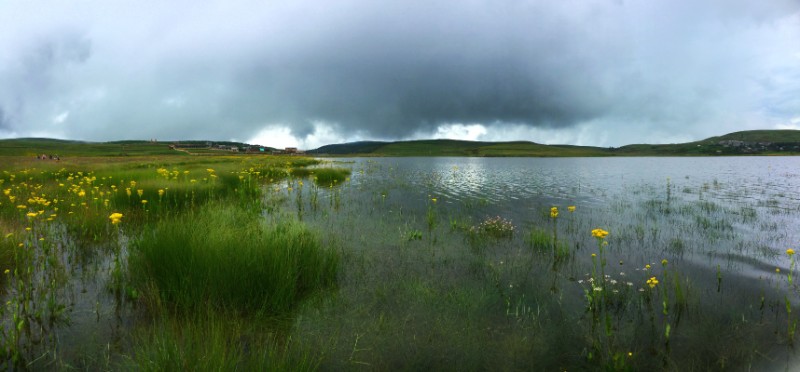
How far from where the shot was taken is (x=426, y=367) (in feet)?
13.6

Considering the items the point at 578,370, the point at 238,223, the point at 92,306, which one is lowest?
the point at 578,370

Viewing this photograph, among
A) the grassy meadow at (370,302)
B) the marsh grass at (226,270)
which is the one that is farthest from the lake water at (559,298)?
the marsh grass at (226,270)

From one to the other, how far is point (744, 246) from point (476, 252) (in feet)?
28.3

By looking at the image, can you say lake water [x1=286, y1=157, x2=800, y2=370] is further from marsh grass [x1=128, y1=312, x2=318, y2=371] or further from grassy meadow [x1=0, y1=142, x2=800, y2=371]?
marsh grass [x1=128, y1=312, x2=318, y2=371]

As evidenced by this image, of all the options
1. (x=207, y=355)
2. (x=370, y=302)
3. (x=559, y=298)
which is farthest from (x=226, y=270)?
(x=559, y=298)

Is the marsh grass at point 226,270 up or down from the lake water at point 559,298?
up

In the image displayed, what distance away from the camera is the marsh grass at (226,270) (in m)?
4.92

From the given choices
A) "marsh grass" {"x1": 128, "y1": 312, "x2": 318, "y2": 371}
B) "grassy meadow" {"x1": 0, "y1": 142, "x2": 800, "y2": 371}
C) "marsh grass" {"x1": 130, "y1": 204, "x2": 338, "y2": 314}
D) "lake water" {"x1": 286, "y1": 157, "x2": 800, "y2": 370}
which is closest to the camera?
"marsh grass" {"x1": 128, "y1": 312, "x2": 318, "y2": 371}

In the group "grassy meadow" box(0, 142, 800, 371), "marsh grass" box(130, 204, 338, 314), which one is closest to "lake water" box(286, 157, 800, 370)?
"grassy meadow" box(0, 142, 800, 371)

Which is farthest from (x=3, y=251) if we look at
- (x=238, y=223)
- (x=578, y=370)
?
(x=578, y=370)

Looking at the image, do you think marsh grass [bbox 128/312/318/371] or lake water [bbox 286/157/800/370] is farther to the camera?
lake water [bbox 286/157/800/370]

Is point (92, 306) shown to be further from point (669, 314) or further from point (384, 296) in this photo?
point (669, 314)

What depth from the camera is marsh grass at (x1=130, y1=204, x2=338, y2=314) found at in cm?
492

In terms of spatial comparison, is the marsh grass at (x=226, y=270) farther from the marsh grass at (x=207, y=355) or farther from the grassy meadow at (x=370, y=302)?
the marsh grass at (x=207, y=355)
